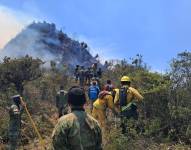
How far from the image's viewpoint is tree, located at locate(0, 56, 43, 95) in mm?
27797

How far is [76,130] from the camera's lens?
7.24 meters

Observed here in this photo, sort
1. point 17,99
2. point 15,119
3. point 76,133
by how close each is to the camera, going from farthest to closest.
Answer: point 15,119
point 17,99
point 76,133

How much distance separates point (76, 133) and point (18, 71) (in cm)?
2130

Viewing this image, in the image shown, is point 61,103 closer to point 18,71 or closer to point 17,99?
point 18,71

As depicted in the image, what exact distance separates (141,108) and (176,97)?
111cm

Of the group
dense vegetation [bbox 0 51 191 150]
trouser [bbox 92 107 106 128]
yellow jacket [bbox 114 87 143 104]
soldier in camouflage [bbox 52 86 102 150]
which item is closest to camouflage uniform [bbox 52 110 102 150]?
soldier in camouflage [bbox 52 86 102 150]

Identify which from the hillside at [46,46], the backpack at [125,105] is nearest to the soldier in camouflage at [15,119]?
the backpack at [125,105]

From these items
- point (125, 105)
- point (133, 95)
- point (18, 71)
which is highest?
point (18, 71)

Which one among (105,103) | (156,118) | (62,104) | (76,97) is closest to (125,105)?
(105,103)

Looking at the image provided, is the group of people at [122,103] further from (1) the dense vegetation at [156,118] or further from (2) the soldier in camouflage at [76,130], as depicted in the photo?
(2) the soldier in camouflage at [76,130]

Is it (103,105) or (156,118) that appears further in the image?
(156,118)

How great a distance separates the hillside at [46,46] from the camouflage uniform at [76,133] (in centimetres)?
4650

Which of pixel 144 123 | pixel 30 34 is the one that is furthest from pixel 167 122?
pixel 30 34

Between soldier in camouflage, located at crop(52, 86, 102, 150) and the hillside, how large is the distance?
46490mm
